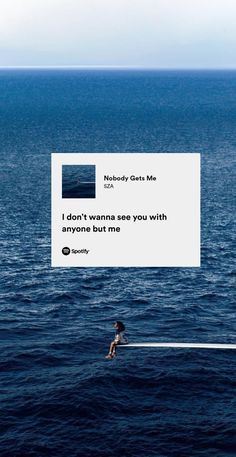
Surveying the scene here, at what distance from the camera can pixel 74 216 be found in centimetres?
5350

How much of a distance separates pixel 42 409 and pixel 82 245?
88.2 ft

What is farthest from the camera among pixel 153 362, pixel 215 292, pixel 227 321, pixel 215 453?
pixel 215 292

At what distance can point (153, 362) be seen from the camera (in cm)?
8319

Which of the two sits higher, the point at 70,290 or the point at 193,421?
→ the point at 70,290

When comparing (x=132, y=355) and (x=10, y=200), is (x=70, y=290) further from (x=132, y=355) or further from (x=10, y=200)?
(x=10, y=200)

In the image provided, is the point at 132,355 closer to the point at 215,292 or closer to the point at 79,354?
the point at 79,354

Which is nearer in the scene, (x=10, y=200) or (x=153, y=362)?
(x=153, y=362)

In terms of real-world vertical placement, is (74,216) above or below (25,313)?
above

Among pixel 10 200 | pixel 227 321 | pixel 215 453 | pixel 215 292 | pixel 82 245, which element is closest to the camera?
pixel 82 245

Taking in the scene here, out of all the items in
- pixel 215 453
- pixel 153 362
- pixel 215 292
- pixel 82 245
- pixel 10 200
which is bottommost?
pixel 215 453

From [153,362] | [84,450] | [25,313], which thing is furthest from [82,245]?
[25,313]

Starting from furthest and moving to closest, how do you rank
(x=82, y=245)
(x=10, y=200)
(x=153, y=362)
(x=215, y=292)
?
(x=10, y=200) → (x=215, y=292) → (x=153, y=362) → (x=82, y=245)

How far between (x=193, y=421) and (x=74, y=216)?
29671mm

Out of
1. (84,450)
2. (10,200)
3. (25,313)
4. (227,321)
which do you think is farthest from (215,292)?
(10,200)
